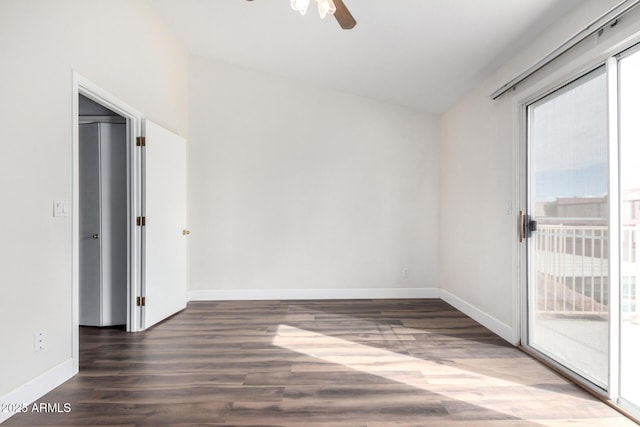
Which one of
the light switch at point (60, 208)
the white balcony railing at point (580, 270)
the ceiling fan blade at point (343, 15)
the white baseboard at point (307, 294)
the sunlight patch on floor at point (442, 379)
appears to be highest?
the ceiling fan blade at point (343, 15)

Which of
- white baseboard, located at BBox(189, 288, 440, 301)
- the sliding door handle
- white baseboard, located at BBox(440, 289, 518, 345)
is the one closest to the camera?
the sliding door handle

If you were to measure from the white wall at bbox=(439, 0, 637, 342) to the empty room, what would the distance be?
1.2 inches

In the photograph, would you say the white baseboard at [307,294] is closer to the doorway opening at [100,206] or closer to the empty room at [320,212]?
the empty room at [320,212]

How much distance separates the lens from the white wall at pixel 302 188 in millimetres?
4379

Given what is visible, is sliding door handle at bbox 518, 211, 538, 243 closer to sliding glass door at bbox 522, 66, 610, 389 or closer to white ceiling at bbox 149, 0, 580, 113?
sliding glass door at bbox 522, 66, 610, 389

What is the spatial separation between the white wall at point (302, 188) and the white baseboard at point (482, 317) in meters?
0.37

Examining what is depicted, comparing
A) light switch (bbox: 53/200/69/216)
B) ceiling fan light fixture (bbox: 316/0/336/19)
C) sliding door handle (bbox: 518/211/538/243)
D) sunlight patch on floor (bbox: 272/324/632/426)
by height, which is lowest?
sunlight patch on floor (bbox: 272/324/632/426)

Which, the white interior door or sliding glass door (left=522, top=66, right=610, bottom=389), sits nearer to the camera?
sliding glass door (left=522, top=66, right=610, bottom=389)

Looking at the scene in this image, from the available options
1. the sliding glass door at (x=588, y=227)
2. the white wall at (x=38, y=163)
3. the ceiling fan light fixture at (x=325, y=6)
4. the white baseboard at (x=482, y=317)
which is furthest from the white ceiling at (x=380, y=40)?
the white baseboard at (x=482, y=317)

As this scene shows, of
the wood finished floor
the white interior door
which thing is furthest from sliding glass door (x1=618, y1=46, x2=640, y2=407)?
the white interior door

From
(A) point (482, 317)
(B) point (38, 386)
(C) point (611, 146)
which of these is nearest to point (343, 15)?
(C) point (611, 146)

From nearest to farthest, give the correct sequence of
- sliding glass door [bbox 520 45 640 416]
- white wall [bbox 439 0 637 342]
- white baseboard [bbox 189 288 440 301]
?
sliding glass door [bbox 520 45 640 416], white wall [bbox 439 0 637 342], white baseboard [bbox 189 288 440 301]

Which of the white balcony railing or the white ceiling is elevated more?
the white ceiling

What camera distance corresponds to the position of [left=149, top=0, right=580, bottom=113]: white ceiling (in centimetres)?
243
